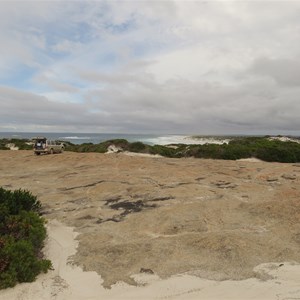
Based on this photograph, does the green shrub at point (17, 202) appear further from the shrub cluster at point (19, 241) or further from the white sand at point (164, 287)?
the white sand at point (164, 287)

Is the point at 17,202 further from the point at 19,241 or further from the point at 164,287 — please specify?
the point at 164,287

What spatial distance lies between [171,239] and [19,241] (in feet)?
11.8

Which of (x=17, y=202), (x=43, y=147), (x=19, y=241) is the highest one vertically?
(x=43, y=147)

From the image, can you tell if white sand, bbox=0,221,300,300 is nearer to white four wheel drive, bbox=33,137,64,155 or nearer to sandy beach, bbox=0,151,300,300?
sandy beach, bbox=0,151,300,300

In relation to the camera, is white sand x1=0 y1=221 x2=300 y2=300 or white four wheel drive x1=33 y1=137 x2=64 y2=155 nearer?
white sand x1=0 y1=221 x2=300 y2=300

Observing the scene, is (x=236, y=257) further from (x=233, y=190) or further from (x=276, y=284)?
(x=233, y=190)

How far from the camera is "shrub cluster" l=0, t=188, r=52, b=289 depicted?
21.7 ft

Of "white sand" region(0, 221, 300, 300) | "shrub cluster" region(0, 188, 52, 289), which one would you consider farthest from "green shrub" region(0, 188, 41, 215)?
"white sand" region(0, 221, 300, 300)

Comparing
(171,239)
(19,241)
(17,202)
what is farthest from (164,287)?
(17,202)

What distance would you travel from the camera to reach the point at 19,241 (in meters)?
7.30

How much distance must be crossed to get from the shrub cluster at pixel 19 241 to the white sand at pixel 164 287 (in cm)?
20

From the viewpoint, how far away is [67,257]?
795 cm

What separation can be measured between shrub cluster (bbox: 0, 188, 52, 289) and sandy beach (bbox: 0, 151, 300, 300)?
0.71ft

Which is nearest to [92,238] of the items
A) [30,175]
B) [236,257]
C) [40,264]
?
[40,264]
